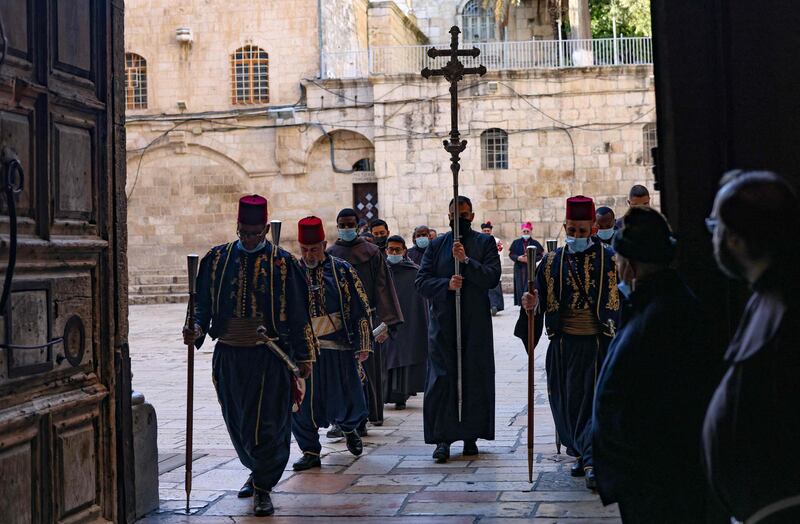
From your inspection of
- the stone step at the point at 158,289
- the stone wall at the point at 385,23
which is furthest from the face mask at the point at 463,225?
the stone wall at the point at 385,23

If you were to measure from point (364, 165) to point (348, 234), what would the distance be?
20335 mm

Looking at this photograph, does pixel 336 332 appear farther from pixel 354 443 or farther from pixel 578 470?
pixel 578 470

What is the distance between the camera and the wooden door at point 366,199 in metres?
29.4

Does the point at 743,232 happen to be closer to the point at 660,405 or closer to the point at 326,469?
the point at 660,405

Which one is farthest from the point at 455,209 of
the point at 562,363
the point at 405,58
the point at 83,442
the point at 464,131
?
the point at 405,58

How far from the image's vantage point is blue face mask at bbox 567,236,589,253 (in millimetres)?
7359

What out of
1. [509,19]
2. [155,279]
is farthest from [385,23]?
[155,279]

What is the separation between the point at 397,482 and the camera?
7.15 m

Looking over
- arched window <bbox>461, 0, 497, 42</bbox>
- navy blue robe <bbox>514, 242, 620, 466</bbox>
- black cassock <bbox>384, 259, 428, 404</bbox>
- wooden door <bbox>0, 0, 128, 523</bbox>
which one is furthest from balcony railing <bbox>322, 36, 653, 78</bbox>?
wooden door <bbox>0, 0, 128, 523</bbox>

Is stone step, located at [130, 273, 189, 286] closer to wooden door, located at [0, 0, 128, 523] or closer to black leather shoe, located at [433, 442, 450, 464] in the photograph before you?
black leather shoe, located at [433, 442, 450, 464]

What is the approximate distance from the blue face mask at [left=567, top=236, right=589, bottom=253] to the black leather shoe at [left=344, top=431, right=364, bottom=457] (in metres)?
2.21

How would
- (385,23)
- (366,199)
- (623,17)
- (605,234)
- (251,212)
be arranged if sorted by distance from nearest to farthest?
(251,212)
(605,234)
(366,199)
(623,17)
(385,23)

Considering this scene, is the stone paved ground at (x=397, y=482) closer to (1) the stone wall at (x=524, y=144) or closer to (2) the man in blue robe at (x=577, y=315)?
(2) the man in blue robe at (x=577, y=315)

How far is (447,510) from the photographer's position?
6277mm
